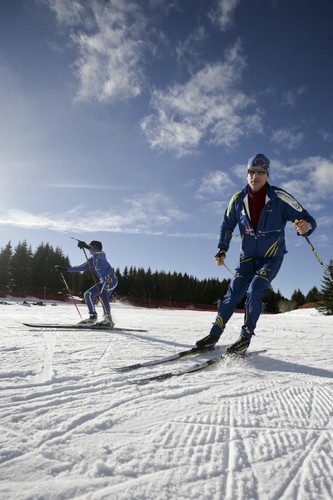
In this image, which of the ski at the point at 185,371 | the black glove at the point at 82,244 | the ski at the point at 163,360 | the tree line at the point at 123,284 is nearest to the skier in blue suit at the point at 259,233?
the ski at the point at 163,360

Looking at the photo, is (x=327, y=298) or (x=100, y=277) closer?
(x=100, y=277)

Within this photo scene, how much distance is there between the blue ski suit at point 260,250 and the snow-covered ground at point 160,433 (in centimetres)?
123

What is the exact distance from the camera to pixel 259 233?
4051 mm

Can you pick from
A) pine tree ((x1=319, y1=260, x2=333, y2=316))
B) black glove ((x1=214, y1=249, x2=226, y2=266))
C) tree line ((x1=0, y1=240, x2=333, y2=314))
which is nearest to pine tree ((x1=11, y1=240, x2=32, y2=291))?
tree line ((x1=0, y1=240, x2=333, y2=314))

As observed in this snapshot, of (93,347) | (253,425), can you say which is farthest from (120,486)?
(93,347)

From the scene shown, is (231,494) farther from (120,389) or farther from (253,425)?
(120,389)

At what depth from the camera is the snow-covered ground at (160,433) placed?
3.51ft

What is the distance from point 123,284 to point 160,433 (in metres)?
75.6

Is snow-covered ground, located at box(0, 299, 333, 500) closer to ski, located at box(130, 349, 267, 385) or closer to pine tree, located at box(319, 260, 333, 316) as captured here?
ski, located at box(130, 349, 267, 385)

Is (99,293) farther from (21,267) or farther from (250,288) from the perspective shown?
(21,267)

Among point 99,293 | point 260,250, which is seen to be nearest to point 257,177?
point 260,250

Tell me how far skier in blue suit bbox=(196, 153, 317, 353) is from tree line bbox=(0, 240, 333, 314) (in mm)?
35985

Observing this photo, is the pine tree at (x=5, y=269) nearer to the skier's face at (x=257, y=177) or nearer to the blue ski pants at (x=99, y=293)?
the blue ski pants at (x=99, y=293)

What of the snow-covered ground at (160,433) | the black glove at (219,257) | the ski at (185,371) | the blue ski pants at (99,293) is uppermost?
the black glove at (219,257)
